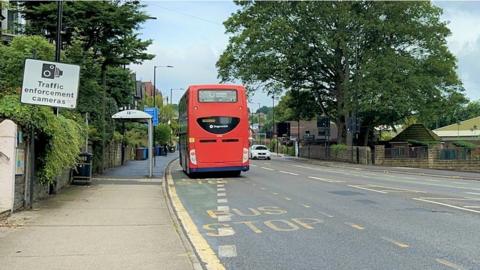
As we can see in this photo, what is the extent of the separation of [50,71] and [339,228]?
7314 millimetres

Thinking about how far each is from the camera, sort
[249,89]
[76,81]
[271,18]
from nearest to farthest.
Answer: [76,81] → [271,18] → [249,89]

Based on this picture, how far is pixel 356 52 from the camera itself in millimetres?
48031

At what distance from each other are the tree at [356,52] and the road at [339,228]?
28.6m

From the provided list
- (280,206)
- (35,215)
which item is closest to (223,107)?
(280,206)

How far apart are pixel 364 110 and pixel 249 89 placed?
11.5 m

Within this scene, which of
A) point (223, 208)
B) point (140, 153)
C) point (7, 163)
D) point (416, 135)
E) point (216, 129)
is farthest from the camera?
point (416, 135)

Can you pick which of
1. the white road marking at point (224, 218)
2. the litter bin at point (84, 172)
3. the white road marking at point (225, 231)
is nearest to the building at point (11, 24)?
the litter bin at point (84, 172)

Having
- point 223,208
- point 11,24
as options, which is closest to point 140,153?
point 11,24

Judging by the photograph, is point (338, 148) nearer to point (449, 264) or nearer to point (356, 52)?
point (356, 52)

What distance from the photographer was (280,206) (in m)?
14.2

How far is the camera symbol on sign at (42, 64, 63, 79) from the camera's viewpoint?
42.7ft

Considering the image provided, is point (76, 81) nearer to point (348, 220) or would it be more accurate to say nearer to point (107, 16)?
point (348, 220)

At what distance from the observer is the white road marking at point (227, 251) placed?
8352 mm

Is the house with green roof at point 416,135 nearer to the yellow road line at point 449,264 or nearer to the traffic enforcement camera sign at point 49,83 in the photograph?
the traffic enforcement camera sign at point 49,83
